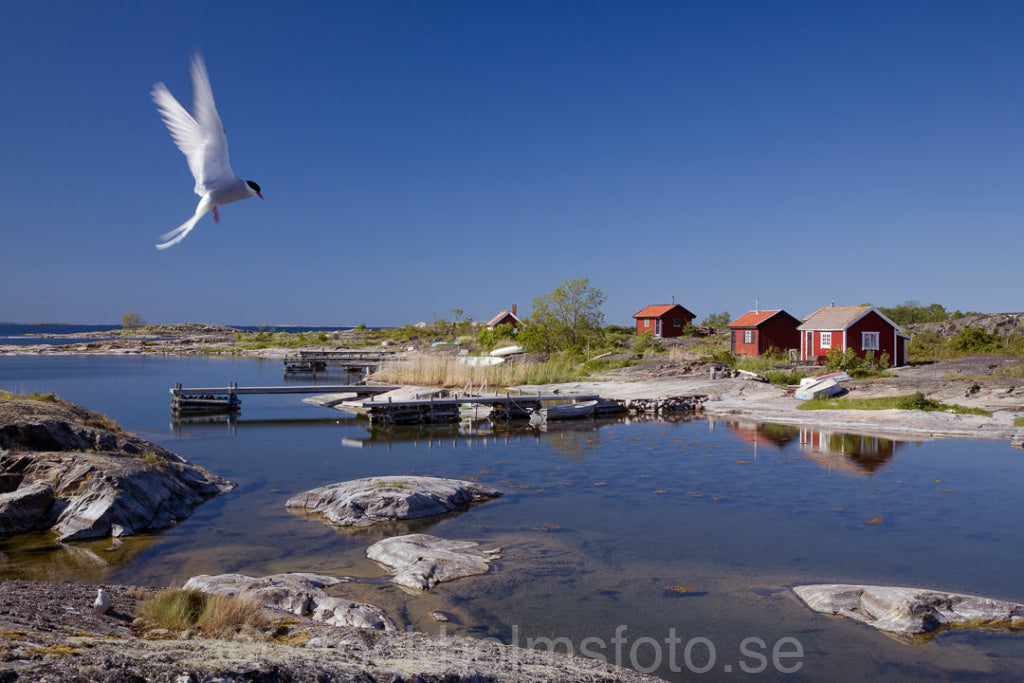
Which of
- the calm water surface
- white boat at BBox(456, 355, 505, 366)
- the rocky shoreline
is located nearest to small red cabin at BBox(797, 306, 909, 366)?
white boat at BBox(456, 355, 505, 366)

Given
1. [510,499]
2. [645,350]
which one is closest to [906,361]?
[645,350]

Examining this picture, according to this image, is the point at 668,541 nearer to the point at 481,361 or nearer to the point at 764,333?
the point at 481,361

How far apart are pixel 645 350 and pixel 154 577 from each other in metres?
44.0

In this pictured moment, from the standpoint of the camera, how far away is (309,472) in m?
17.4

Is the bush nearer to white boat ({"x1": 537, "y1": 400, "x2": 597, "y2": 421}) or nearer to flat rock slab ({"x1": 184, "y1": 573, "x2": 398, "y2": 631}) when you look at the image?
white boat ({"x1": 537, "y1": 400, "x2": 597, "y2": 421})

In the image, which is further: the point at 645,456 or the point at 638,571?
the point at 645,456

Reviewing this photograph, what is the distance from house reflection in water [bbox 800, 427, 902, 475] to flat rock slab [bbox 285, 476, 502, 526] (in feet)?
31.5

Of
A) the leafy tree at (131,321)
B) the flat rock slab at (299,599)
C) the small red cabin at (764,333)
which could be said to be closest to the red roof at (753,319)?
the small red cabin at (764,333)

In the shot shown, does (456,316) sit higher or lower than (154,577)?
higher

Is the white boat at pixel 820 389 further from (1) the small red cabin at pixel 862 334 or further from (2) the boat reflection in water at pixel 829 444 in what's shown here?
(1) the small red cabin at pixel 862 334

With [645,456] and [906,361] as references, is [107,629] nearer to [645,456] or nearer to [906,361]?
[645,456]

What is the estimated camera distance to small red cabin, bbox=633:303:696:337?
61250 millimetres

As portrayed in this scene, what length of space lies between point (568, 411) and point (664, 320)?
117 feet

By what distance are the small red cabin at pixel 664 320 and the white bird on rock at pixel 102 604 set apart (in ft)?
187
